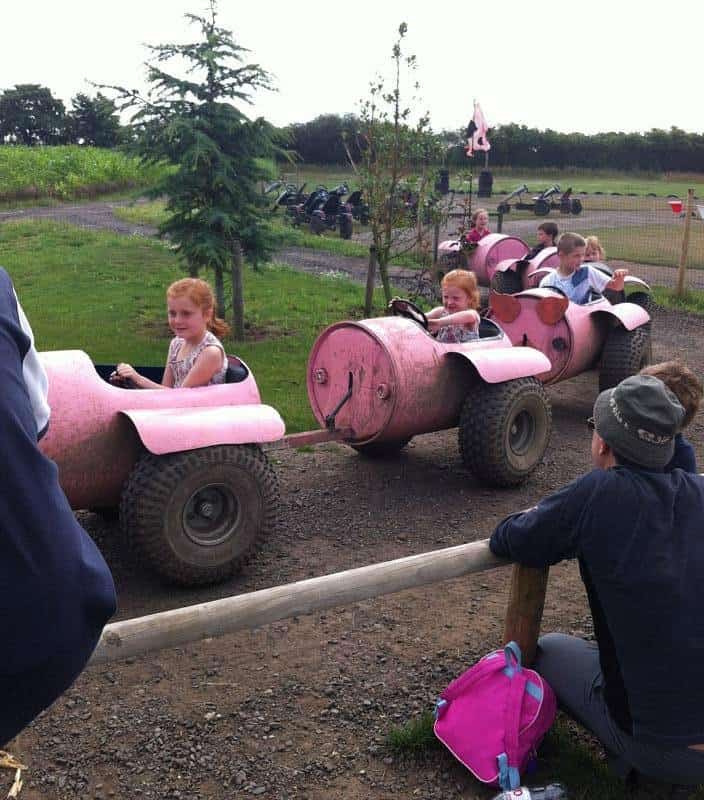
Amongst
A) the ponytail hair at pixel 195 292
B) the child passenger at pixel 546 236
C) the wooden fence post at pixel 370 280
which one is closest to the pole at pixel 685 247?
the child passenger at pixel 546 236

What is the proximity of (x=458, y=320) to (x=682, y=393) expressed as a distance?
9.22 ft

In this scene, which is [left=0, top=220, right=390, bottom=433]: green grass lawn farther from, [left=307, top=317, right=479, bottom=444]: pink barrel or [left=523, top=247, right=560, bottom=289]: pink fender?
[left=523, top=247, right=560, bottom=289]: pink fender

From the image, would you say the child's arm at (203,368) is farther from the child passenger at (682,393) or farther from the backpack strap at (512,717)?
the child passenger at (682,393)

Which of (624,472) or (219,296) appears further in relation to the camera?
(219,296)

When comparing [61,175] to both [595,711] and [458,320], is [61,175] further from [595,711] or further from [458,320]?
[595,711]

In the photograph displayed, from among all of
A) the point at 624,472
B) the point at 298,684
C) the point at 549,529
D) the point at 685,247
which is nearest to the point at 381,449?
the point at 298,684

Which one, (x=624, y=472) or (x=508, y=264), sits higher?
(x=624, y=472)

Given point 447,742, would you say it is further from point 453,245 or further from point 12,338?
point 453,245

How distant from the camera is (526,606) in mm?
3045

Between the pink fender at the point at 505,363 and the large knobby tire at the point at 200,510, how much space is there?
1616 millimetres

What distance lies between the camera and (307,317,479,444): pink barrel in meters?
5.07

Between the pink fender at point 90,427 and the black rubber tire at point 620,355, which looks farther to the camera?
the black rubber tire at point 620,355

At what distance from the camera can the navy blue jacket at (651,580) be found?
2402 millimetres

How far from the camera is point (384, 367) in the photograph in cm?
505
